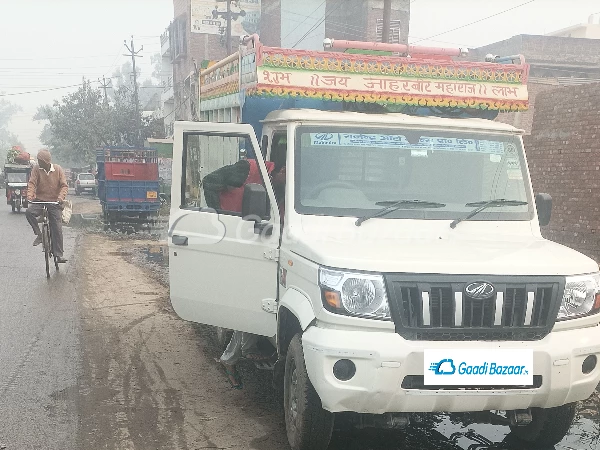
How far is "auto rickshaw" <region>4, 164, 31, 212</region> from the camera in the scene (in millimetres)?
22984

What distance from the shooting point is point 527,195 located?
464cm

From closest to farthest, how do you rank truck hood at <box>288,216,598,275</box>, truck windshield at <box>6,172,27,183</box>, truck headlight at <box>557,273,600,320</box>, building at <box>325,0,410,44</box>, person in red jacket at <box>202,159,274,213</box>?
truck hood at <box>288,216,598,275</box> → truck headlight at <box>557,273,600,320</box> → person in red jacket at <box>202,159,274,213</box> → truck windshield at <box>6,172,27,183</box> → building at <box>325,0,410,44</box>

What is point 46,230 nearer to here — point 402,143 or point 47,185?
point 47,185

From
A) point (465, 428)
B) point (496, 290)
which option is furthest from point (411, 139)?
point (465, 428)

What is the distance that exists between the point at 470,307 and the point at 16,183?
24.3 meters

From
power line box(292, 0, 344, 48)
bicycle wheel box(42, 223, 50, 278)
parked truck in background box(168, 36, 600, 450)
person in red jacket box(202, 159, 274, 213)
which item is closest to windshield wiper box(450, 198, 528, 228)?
parked truck in background box(168, 36, 600, 450)

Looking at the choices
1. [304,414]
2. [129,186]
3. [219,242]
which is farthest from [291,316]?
[129,186]

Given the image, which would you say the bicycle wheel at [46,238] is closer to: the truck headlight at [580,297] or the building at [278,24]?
the truck headlight at [580,297]

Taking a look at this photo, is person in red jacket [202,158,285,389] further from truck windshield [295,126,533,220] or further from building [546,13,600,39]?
building [546,13,600,39]

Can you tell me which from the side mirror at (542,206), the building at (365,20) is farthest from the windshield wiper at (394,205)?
the building at (365,20)

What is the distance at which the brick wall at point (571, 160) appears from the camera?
373 inches

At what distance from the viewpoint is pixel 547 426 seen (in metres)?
4.09

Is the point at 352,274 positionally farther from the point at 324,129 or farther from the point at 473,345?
the point at 324,129

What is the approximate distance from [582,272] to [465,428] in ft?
5.06
